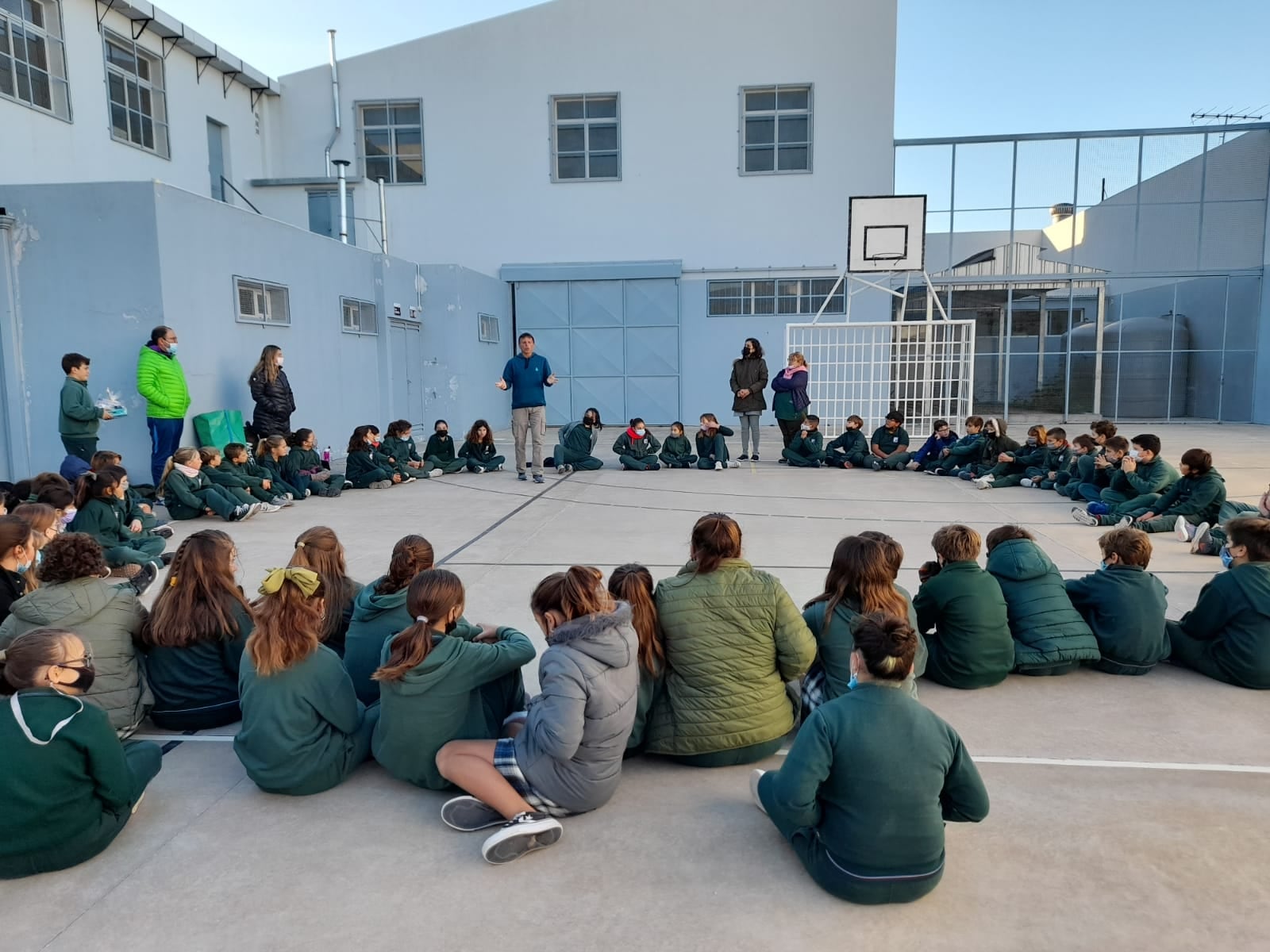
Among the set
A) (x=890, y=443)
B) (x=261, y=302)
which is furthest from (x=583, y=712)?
(x=890, y=443)

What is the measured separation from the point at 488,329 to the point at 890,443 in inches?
357

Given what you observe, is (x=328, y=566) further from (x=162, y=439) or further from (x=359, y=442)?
(x=359, y=442)

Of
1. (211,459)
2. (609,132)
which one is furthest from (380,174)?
(211,459)

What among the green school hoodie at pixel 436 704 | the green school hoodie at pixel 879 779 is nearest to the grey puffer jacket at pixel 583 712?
the green school hoodie at pixel 436 704

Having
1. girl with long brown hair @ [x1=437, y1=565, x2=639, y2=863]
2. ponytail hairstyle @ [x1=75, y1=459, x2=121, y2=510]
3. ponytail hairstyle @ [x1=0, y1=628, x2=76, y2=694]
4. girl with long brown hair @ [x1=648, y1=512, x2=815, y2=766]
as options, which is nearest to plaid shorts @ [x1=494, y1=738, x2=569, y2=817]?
girl with long brown hair @ [x1=437, y1=565, x2=639, y2=863]

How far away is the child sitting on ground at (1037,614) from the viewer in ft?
14.5

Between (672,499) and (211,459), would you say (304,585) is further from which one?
(672,499)

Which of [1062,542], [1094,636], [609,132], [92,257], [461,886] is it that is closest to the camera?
[461,886]

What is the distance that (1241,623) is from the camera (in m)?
4.34

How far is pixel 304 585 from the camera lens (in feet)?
10.5

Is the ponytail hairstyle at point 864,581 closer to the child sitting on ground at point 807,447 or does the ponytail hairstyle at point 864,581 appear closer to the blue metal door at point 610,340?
the child sitting on ground at point 807,447

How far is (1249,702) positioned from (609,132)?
17715mm

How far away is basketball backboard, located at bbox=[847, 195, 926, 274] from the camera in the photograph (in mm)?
15445

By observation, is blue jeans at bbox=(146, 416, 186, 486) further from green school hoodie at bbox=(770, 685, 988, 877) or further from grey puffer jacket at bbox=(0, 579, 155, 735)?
green school hoodie at bbox=(770, 685, 988, 877)
